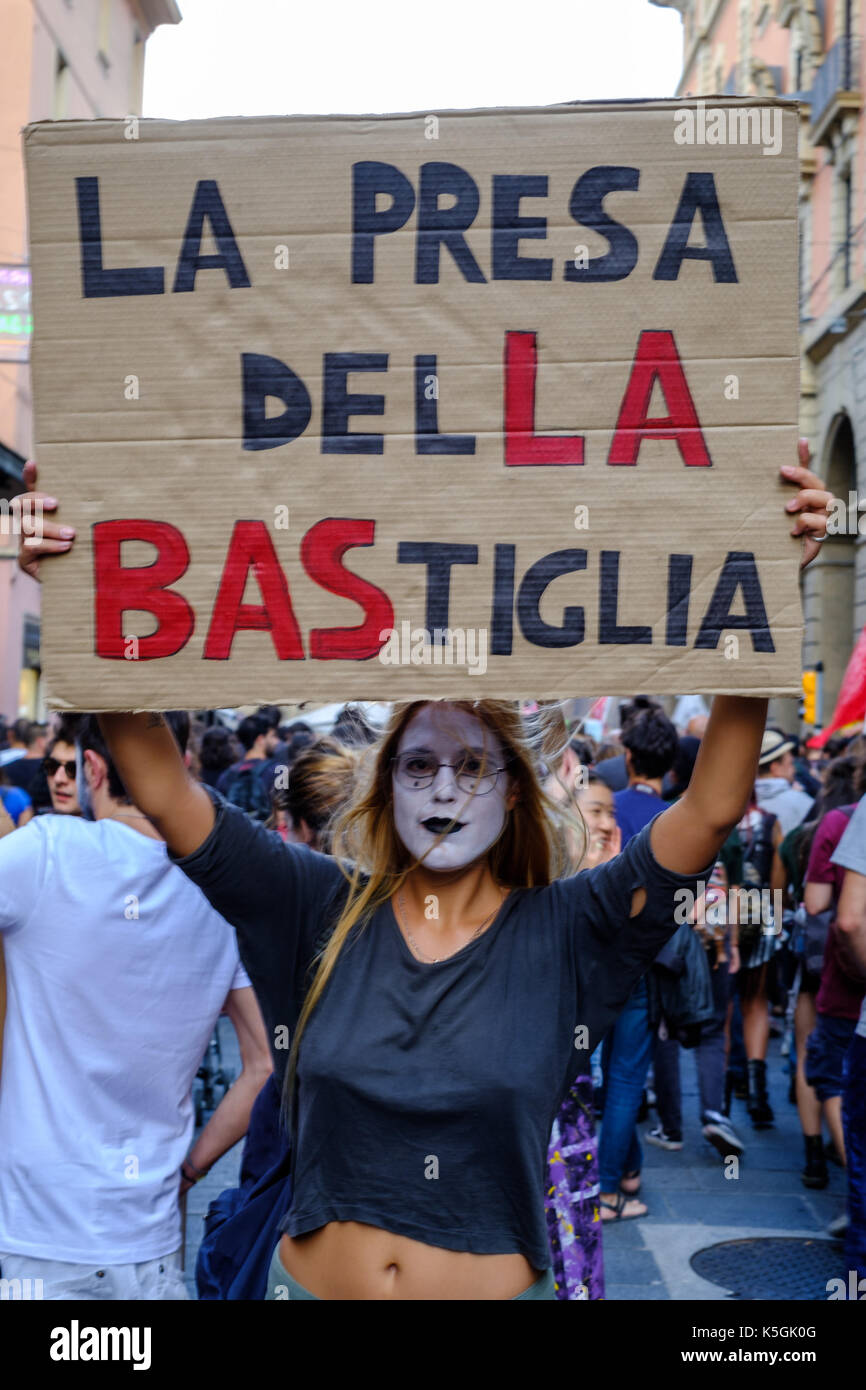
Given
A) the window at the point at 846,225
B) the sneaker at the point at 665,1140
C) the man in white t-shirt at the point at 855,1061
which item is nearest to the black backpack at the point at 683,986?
the sneaker at the point at 665,1140

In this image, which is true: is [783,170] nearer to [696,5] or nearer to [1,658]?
[1,658]

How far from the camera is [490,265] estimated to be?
86.8 inches

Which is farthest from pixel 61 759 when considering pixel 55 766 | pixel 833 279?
pixel 833 279

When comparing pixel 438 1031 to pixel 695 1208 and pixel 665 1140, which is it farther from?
pixel 665 1140

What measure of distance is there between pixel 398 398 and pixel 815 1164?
15.9ft

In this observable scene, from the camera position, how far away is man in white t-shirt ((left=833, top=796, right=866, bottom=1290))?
157 inches

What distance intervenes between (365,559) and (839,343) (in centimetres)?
2163

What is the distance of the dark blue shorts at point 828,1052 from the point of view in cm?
532

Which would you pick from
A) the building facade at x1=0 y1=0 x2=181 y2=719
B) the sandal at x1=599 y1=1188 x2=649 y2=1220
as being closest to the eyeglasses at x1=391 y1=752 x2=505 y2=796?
the sandal at x1=599 y1=1188 x2=649 y2=1220

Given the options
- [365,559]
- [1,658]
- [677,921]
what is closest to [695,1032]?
[677,921]

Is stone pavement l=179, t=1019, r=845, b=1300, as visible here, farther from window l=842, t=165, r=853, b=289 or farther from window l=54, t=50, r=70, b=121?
window l=54, t=50, r=70, b=121

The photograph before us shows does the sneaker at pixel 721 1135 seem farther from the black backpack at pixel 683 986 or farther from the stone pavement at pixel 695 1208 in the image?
the black backpack at pixel 683 986

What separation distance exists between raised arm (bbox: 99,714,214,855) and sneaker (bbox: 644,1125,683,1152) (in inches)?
197

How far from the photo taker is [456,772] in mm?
2385
